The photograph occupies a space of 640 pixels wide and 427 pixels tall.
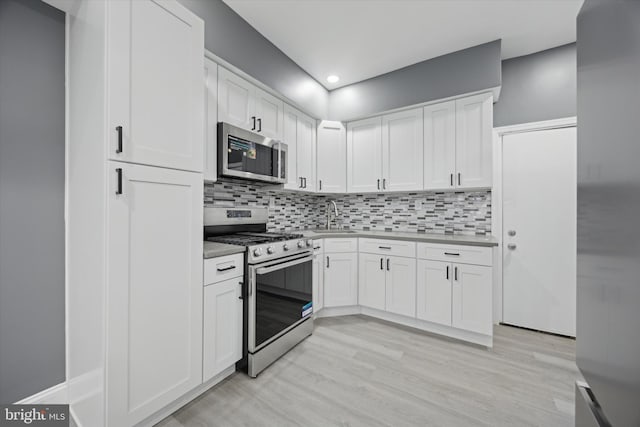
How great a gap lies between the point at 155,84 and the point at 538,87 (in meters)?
3.51

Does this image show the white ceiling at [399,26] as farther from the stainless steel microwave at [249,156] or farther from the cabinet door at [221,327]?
the cabinet door at [221,327]

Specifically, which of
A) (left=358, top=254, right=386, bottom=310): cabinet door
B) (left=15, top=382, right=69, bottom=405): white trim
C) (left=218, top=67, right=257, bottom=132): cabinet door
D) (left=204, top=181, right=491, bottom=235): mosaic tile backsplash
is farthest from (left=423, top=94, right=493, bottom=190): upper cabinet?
(left=15, top=382, right=69, bottom=405): white trim

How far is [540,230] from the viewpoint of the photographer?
272cm

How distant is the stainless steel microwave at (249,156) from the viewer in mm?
2086

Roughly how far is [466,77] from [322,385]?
3083 mm

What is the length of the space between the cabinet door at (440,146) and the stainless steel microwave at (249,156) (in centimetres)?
160

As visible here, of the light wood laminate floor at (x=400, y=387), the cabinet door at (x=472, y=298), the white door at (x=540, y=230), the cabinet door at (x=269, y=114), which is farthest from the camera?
the white door at (x=540, y=230)

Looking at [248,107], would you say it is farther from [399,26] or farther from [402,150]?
[402,150]

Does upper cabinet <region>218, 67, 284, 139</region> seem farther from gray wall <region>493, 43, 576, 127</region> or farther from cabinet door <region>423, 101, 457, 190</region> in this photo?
gray wall <region>493, 43, 576, 127</region>

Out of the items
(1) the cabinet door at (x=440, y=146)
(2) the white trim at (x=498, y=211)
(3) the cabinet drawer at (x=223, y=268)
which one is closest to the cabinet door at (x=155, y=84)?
(3) the cabinet drawer at (x=223, y=268)

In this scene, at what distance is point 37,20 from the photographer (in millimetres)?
1489

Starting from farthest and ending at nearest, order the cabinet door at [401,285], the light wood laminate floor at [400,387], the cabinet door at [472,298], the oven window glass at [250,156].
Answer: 1. the cabinet door at [401,285]
2. the cabinet door at [472,298]
3. the oven window glass at [250,156]
4. the light wood laminate floor at [400,387]

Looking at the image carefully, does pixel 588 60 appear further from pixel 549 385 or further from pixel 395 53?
pixel 395 53

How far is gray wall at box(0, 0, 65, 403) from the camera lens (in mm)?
1403
